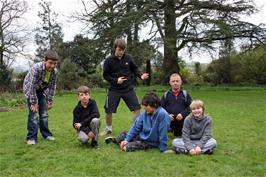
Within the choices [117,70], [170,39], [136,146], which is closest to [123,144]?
[136,146]

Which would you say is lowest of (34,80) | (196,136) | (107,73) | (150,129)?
(196,136)

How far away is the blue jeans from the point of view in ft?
21.5

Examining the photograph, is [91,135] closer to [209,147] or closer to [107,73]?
[107,73]

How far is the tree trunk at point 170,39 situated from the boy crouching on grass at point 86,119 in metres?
14.4

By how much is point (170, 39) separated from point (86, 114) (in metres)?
14.8

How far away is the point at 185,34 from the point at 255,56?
22.0 feet

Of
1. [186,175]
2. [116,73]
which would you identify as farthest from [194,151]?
[116,73]

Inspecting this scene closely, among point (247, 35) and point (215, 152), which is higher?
point (247, 35)

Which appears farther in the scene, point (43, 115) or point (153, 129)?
point (43, 115)

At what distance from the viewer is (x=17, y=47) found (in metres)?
29.8

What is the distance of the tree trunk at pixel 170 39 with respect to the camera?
20656 millimetres

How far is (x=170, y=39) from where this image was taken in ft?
67.2

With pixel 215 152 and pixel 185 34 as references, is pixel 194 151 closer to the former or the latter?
pixel 215 152

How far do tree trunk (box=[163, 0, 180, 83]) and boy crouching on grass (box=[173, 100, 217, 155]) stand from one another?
14528 millimetres
